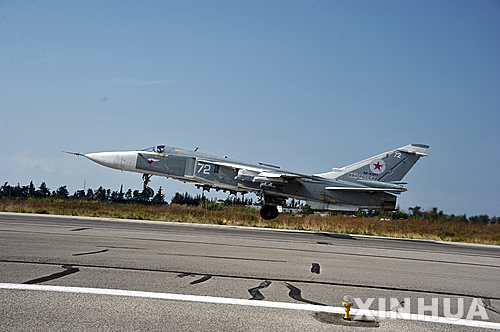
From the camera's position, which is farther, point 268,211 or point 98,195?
point 98,195

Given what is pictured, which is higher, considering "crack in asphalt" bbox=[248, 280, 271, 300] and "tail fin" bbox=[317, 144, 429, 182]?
"tail fin" bbox=[317, 144, 429, 182]

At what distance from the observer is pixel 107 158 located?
25875 mm

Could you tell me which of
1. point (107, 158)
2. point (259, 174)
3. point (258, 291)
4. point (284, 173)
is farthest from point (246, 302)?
point (107, 158)

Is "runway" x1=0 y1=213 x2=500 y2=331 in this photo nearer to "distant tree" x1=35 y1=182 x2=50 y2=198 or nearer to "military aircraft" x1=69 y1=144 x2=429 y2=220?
"military aircraft" x1=69 y1=144 x2=429 y2=220

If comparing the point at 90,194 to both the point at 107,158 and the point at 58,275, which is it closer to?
the point at 107,158

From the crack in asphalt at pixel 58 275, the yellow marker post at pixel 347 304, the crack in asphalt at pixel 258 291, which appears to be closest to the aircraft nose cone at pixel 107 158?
the crack in asphalt at pixel 58 275

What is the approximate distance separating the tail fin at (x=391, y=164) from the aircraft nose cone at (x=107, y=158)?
15275 mm

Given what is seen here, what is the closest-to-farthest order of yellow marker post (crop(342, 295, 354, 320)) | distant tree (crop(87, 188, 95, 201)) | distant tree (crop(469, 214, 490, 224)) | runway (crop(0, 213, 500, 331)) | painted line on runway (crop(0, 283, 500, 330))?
runway (crop(0, 213, 500, 331))
yellow marker post (crop(342, 295, 354, 320))
painted line on runway (crop(0, 283, 500, 330))
distant tree (crop(469, 214, 490, 224))
distant tree (crop(87, 188, 95, 201))

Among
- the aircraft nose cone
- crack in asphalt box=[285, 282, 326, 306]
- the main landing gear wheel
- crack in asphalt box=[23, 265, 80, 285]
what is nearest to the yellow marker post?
crack in asphalt box=[285, 282, 326, 306]

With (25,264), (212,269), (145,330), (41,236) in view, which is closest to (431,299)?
(212,269)

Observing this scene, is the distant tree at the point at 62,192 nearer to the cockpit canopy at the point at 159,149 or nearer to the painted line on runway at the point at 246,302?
the cockpit canopy at the point at 159,149

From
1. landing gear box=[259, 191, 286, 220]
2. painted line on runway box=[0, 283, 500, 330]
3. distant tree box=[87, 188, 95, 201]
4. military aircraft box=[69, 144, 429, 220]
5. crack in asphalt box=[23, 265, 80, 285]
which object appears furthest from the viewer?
distant tree box=[87, 188, 95, 201]

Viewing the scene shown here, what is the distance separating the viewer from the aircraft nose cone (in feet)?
84.8

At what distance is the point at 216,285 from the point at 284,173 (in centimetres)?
1847
